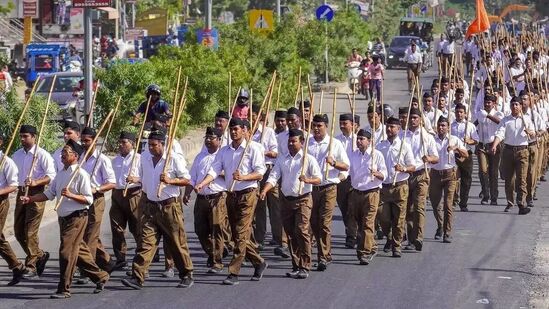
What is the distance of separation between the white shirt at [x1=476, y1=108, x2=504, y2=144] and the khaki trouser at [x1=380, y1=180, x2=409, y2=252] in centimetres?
525

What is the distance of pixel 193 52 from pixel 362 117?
663 cm

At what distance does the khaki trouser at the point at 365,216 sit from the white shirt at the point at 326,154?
0.64 meters

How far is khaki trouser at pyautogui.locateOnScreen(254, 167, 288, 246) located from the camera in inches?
644

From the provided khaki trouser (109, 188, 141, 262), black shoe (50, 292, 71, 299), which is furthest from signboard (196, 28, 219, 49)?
black shoe (50, 292, 71, 299)

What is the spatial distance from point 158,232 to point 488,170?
856 centimetres

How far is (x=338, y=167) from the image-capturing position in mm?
15023

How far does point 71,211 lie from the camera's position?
44.0 feet

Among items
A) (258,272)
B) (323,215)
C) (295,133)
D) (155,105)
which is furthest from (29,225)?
(155,105)

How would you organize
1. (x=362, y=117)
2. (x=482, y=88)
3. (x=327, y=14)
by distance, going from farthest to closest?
(x=327, y=14) → (x=362, y=117) → (x=482, y=88)

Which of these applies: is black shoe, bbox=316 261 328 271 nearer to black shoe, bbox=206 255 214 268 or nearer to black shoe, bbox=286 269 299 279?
black shoe, bbox=286 269 299 279

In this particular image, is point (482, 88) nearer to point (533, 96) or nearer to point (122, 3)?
point (533, 96)

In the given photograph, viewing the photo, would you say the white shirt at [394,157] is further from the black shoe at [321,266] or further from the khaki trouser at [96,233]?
the khaki trouser at [96,233]

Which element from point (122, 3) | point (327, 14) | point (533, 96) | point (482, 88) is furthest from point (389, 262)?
point (122, 3)

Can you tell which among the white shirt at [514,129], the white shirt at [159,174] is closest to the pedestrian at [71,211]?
the white shirt at [159,174]
